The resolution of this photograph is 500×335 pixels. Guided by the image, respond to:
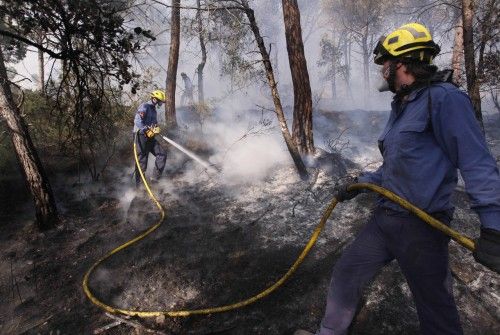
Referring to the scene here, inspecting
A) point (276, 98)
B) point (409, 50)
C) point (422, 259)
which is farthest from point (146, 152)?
point (422, 259)

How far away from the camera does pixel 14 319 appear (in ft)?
12.2

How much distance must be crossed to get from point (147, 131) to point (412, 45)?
242 inches

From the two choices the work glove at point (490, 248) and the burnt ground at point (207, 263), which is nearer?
the work glove at point (490, 248)

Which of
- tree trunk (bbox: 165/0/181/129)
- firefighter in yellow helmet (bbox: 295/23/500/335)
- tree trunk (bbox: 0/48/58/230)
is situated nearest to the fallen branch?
firefighter in yellow helmet (bbox: 295/23/500/335)

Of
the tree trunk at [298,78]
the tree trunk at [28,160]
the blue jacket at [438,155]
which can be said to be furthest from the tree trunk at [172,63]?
the blue jacket at [438,155]

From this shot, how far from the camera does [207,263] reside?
176 inches

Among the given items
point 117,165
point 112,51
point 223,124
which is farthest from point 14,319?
point 223,124

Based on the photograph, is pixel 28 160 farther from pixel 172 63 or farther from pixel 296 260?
pixel 172 63

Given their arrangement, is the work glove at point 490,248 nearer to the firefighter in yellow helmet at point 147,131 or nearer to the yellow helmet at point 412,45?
the yellow helmet at point 412,45

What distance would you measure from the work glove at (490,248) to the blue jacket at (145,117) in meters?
6.67

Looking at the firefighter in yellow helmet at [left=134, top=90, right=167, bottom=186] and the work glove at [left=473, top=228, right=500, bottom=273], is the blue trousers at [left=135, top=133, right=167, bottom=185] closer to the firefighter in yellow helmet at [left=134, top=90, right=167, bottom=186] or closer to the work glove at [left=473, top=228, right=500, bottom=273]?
the firefighter in yellow helmet at [left=134, top=90, right=167, bottom=186]

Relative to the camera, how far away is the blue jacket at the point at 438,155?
5.77ft

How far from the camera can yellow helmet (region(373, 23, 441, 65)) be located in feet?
7.08

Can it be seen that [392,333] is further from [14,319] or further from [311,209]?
[14,319]
